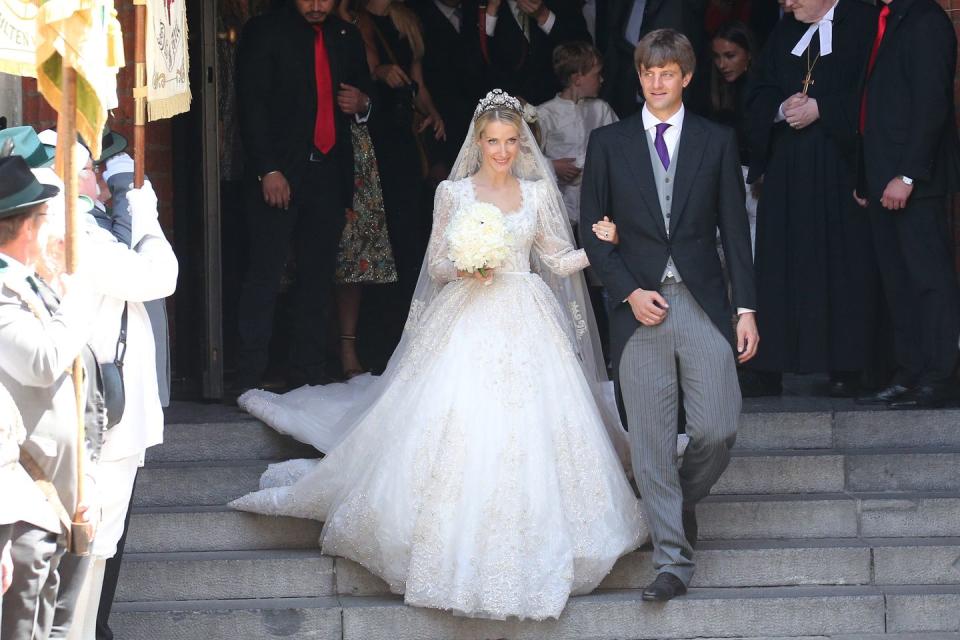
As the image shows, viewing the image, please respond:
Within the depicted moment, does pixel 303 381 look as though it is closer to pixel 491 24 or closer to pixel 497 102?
pixel 497 102

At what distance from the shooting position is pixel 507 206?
720cm

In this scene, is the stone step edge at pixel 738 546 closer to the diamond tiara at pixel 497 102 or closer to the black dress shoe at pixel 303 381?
the black dress shoe at pixel 303 381

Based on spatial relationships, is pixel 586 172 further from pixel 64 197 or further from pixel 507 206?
pixel 64 197

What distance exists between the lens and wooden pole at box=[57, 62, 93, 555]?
194 inches

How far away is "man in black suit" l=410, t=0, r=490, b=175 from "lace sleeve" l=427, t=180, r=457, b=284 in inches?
90.8

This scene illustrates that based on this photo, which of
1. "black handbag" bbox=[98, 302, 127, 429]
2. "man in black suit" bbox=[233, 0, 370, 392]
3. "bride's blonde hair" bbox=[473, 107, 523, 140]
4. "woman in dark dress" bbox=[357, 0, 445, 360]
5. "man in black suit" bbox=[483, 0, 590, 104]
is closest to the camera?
"black handbag" bbox=[98, 302, 127, 429]

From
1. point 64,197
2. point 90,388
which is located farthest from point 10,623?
point 64,197

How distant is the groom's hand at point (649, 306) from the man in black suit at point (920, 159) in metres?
1.84

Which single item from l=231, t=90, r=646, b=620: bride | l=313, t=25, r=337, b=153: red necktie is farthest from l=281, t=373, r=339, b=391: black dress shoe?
l=313, t=25, r=337, b=153: red necktie

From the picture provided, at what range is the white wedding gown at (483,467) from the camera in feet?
21.1

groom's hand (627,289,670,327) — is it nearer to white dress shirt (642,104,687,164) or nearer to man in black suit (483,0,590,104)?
white dress shirt (642,104,687,164)

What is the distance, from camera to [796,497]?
7289mm

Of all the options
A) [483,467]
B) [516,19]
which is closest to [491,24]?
[516,19]

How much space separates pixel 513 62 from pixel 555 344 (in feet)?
9.45
